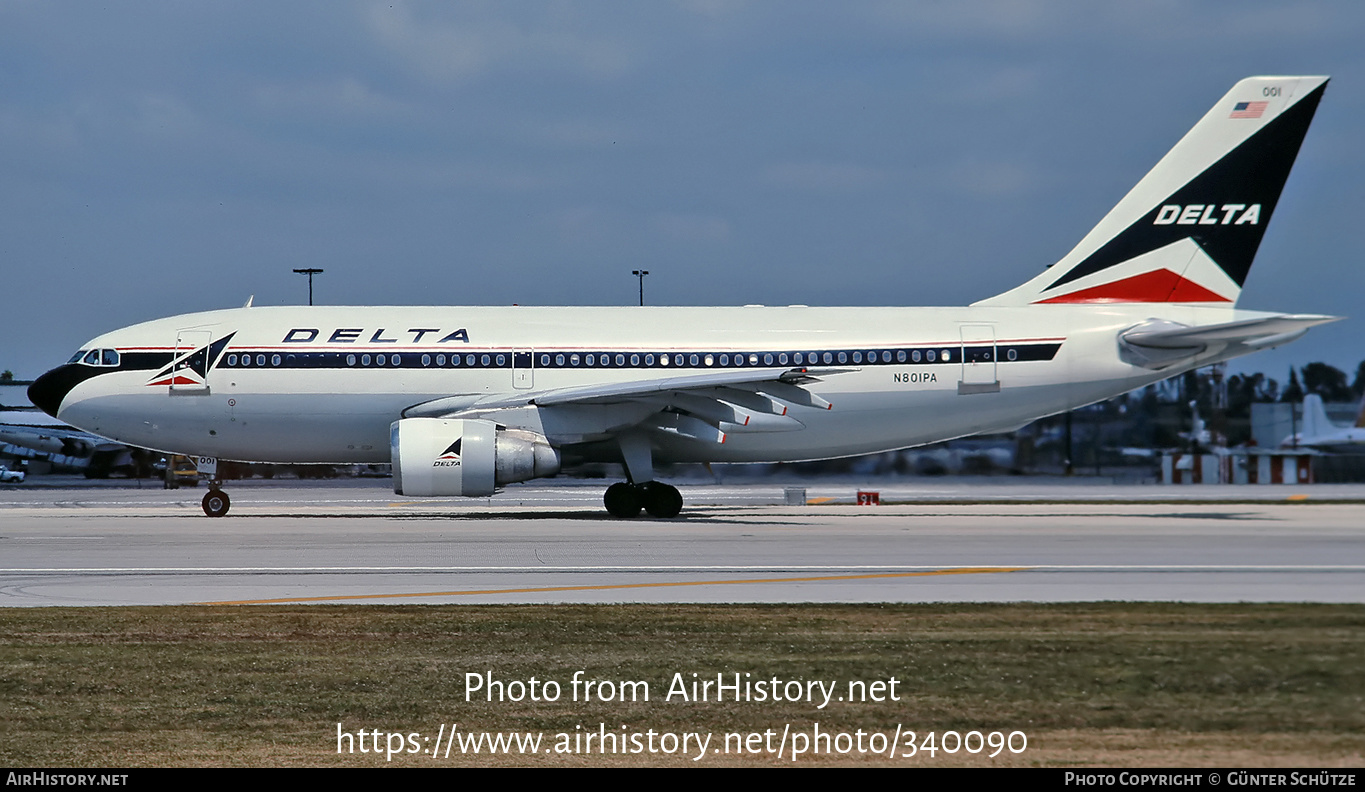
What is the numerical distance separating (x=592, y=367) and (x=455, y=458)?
4.00 meters

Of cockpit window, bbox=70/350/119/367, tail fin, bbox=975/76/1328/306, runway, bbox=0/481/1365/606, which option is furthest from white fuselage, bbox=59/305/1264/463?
runway, bbox=0/481/1365/606

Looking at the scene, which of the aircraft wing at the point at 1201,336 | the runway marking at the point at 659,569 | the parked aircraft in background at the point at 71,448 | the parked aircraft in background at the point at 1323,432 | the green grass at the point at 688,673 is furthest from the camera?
the parked aircraft in background at the point at 71,448

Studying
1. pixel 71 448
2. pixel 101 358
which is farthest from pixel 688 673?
pixel 71 448

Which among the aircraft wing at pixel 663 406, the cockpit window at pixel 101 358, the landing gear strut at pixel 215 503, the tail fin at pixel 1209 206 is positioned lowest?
the landing gear strut at pixel 215 503

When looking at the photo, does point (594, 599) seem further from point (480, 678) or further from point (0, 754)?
point (0, 754)

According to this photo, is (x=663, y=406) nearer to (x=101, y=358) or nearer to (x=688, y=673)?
(x=101, y=358)

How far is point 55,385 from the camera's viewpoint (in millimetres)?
26531

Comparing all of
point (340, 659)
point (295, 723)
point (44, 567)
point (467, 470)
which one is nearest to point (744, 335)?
point (467, 470)

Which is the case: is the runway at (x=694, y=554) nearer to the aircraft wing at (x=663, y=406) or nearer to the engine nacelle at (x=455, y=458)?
the engine nacelle at (x=455, y=458)

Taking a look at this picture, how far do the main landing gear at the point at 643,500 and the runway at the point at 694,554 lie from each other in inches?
18.4

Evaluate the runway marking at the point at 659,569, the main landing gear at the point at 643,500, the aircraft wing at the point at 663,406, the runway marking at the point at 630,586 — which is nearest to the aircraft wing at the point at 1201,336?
the aircraft wing at the point at 663,406

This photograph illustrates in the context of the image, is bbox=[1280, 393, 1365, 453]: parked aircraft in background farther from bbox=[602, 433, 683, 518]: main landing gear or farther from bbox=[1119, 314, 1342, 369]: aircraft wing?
bbox=[602, 433, 683, 518]: main landing gear

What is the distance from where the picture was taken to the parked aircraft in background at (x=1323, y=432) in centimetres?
3669

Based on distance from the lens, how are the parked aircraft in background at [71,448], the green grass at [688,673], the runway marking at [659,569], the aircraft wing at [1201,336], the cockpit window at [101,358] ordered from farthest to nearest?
the parked aircraft in background at [71,448], the cockpit window at [101,358], the aircraft wing at [1201,336], the runway marking at [659,569], the green grass at [688,673]
